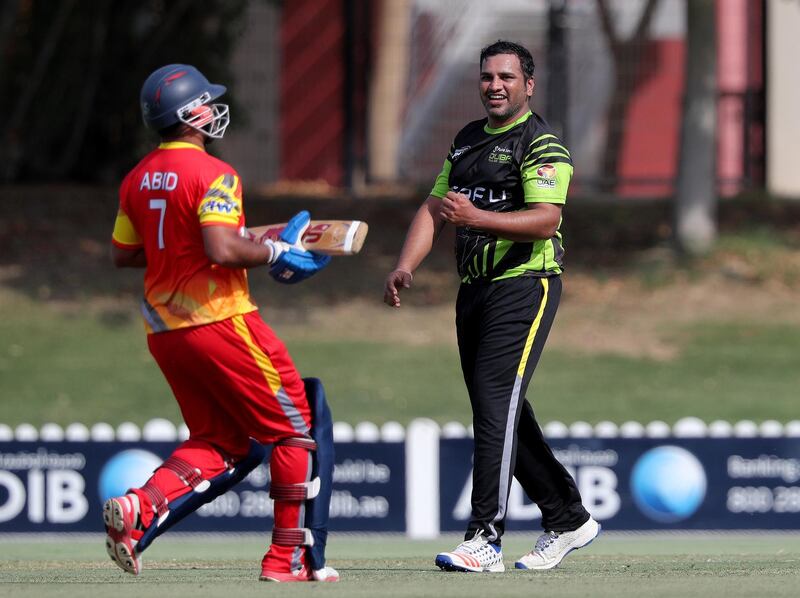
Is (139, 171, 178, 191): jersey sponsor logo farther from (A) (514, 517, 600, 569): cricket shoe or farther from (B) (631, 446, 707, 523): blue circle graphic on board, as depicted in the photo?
(B) (631, 446, 707, 523): blue circle graphic on board

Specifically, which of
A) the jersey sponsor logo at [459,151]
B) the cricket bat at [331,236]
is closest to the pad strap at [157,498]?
the cricket bat at [331,236]

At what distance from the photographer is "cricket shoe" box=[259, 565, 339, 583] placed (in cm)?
508

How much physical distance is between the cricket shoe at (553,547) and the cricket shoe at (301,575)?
0.91 m

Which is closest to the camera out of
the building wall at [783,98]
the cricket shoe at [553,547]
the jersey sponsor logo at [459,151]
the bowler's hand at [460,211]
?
the bowler's hand at [460,211]

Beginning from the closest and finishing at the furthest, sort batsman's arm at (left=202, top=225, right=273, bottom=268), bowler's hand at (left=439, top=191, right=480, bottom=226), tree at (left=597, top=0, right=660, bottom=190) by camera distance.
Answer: batsman's arm at (left=202, top=225, right=273, bottom=268) → bowler's hand at (left=439, top=191, right=480, bottom=226) → tree at (left=597, top=0, right=660, bottom=190)

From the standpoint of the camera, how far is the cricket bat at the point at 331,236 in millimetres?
5090

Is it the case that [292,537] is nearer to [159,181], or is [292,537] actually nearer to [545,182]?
[159,181]

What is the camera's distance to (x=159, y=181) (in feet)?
16.7

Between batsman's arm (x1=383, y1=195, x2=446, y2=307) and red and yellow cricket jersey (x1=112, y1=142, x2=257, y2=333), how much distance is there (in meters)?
0.62

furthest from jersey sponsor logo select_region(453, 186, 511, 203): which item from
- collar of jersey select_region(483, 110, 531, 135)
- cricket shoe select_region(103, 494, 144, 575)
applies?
cricket shoe select_region(103, 494, 144, 575)

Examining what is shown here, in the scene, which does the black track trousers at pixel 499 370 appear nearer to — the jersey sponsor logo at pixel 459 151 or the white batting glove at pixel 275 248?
the jersey sponsor logo at pixel 459 151

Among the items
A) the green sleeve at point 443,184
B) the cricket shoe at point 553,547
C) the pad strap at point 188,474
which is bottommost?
the cricket shoe at point 553,547

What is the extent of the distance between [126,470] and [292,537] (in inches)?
219

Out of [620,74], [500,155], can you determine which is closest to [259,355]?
[500,155]
